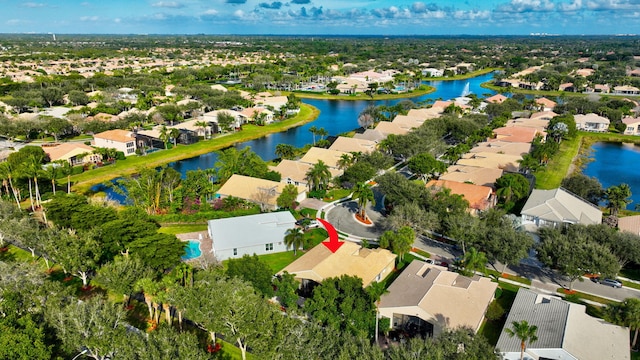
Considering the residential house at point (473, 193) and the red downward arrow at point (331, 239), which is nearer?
the red downward arrow at point (331, 239)

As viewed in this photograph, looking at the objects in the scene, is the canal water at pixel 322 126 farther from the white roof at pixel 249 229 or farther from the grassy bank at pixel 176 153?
the white roof at pixel 249 229

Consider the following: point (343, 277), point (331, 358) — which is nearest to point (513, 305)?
point (343, 277)

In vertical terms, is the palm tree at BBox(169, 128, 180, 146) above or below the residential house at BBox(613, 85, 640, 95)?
below

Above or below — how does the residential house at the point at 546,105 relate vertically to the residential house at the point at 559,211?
above

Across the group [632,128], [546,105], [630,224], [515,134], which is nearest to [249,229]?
[630,224]

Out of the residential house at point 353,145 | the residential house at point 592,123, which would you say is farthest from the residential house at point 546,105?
the residential house at point 353,145

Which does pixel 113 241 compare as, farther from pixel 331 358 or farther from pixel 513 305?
pixel 513 305

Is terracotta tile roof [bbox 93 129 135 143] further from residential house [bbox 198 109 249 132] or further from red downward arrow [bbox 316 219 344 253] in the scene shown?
red downward arrow [bbox 316 219 344 253]

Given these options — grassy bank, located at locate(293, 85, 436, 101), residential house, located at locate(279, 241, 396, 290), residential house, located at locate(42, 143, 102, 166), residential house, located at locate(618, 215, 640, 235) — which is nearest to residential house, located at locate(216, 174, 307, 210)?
residential house, located at locate(279, 241, 396, 290)
